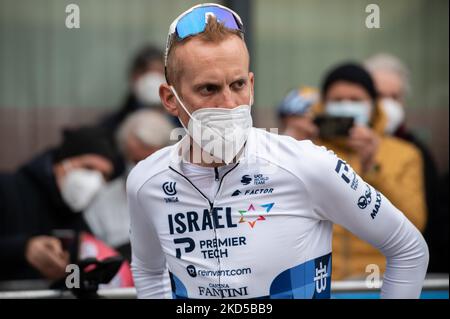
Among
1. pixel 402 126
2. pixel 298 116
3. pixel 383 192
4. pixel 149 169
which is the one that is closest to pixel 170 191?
pixel 149 169

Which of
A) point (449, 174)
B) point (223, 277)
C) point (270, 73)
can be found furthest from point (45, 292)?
point (270, 73)

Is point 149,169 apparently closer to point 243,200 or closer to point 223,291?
point 243,200

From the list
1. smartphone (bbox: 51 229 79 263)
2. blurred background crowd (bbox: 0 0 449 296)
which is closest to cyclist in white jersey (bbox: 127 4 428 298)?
smartphone (bbox: 51 229 79 263)

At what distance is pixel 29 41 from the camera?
6.28 m

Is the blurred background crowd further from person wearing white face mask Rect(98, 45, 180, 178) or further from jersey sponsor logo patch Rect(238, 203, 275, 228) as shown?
jersey sponsor logo patch Rect(238, 203, 275, 228)

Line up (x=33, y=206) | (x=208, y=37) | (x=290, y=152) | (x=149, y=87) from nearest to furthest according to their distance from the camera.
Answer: (x=208, y=37) → (x=290, y=152) → (x=33, y=206) → (x=149, y=87)

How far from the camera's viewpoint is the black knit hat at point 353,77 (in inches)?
179

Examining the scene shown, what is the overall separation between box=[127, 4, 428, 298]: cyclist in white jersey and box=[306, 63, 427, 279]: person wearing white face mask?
140 cm

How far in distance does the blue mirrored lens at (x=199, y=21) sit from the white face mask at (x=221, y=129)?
22 centimetres

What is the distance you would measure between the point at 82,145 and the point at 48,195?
380mm

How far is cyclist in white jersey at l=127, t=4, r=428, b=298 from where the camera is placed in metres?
2.57

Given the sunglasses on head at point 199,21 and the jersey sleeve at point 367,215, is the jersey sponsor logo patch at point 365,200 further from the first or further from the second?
the sunglasses on head at point 199,21

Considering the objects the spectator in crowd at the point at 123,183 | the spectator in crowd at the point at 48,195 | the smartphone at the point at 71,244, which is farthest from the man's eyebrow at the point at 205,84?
the spectator in crowd at the point at 123,183

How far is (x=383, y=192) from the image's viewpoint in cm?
418
